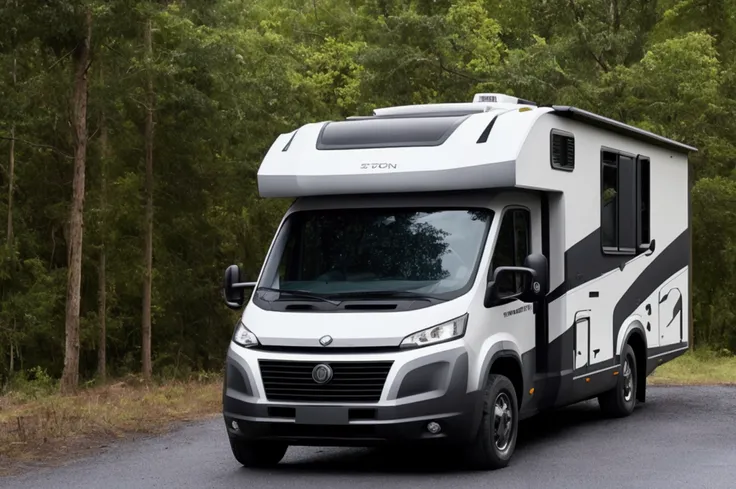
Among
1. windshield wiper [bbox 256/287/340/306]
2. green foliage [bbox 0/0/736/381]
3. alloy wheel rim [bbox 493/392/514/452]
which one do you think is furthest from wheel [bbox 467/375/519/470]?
green foliage [bbox 0/0/736/381]

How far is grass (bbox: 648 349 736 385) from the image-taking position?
1811 centimetres

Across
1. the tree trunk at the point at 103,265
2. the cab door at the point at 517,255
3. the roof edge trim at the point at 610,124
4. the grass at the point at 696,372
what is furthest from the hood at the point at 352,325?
the tree trunk at the point at 103,265

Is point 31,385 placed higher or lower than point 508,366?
lower

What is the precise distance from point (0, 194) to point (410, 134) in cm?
2689

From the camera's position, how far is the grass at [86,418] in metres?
11.4

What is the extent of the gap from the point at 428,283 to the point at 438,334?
0.59 meters

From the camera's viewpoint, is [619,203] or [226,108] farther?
[226,108]

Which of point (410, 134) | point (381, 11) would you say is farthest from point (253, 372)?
point (381, 11)

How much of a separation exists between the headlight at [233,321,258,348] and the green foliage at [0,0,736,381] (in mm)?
13548

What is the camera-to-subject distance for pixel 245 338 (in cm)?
997

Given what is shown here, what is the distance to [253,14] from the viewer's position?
38875 millimetres

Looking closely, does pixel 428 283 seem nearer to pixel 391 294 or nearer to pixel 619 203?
pixel 391 294

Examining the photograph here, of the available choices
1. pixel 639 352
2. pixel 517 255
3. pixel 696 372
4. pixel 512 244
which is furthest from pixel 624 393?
pixel 696 372

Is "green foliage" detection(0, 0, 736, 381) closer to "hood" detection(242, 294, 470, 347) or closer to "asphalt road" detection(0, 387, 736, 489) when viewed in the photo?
"asphalt road" detection(0, 387, 736, 489)
